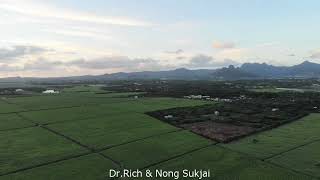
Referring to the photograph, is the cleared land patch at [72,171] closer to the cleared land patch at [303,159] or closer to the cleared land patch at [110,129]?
the cleared land patch at [110,129]

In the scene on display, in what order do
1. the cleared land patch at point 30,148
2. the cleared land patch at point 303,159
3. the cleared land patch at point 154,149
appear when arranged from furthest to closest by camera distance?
the cleared land patch at point 154,149
the cleared land patch at point 30,148
the cleared land patch at point 303,159

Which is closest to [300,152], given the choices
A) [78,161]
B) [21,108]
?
[78,161]

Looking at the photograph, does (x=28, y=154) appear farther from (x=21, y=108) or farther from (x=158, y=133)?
(x=21, y=108)

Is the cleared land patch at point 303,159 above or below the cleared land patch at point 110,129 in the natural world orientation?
below

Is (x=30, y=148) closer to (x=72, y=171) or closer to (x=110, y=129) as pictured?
(x=72, y=171)

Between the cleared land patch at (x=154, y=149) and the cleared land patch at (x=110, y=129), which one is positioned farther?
the cleared land patch at (x=110, y=129)

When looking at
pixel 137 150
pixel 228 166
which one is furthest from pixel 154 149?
pixel 228 166

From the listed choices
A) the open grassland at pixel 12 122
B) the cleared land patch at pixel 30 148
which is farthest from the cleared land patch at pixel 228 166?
the open grassland at pixel 12 122

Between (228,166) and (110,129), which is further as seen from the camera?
(110,129)
